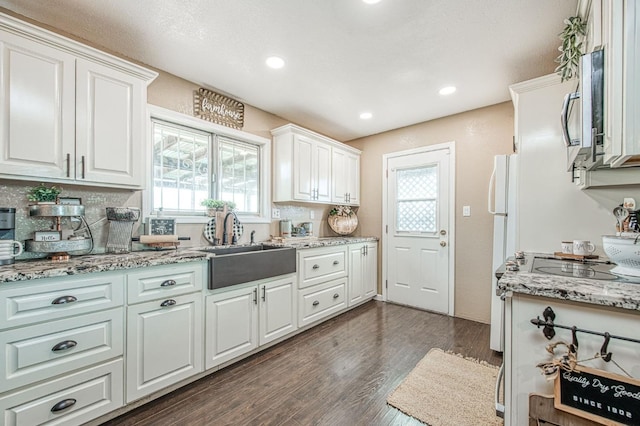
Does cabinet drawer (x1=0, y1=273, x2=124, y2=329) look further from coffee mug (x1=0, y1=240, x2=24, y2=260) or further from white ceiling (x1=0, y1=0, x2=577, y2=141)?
white ceiling (x1=0, y1=0, x2=577, y2=141)

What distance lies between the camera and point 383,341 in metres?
2.65

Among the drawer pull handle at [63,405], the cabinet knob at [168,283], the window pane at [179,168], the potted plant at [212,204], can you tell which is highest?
the window pane at [179,168]

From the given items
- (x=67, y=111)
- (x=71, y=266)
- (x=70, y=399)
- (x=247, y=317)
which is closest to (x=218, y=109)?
(x=67, y=111)

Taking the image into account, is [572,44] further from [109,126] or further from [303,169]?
[109,126]

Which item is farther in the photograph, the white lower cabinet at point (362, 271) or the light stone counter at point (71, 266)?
the white lower cabinet at point (362, 271)

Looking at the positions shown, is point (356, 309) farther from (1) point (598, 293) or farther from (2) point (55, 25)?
(2) point (55, 25)

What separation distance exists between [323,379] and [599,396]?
1612 mm

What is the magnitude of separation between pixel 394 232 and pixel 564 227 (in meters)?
2.03

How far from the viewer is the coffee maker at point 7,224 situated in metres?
1.57

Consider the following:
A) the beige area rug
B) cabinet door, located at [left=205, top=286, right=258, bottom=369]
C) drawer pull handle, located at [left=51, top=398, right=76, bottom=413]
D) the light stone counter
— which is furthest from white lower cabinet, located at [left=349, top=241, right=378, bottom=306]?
drawer pull handle, located at [left=51, top=398, right=76, bottom=413]

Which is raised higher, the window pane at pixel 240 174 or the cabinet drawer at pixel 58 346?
the window pane at pixel 240 174

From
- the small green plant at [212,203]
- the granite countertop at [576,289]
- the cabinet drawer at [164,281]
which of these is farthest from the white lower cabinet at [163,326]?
the granite countertop at [576,289]

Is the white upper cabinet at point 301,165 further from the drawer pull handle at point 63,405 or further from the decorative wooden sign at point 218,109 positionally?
the drawer pull handle at point 63,405

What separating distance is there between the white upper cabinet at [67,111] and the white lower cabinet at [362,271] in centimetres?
250
